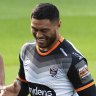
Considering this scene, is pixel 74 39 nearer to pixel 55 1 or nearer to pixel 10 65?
pixel 10 65

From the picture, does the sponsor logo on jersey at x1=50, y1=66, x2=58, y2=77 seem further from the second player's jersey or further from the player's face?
the player's face

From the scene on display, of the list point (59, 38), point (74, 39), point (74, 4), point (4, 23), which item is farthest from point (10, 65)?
point (74, 4)

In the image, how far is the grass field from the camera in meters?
15.0

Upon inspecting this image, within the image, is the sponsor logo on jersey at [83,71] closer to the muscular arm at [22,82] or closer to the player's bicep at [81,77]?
the player's bicep at [81,77]

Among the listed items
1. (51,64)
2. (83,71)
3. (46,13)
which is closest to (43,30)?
(46,13)

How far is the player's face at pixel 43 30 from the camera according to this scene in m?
5.28

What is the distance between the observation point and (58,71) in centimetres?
543

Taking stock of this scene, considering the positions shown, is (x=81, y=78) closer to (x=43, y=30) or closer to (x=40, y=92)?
(x=40, y=92)

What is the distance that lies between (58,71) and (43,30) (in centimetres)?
43

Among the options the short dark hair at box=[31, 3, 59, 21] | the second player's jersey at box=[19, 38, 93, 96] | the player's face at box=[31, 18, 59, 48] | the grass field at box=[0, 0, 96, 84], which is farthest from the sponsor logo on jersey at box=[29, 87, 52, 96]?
the grass field at box=[0, 0, 96, 84]

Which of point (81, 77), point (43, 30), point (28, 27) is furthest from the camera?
point (28, 27)

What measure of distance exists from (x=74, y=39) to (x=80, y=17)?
4051mm

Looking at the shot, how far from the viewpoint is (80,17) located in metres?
21.2

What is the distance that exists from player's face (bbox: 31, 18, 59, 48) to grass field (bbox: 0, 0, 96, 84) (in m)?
6.26
